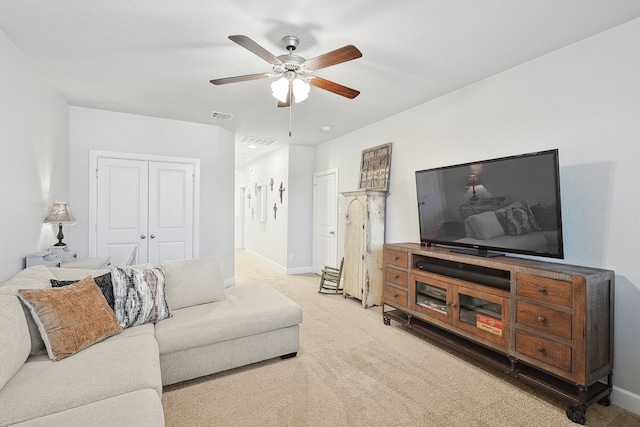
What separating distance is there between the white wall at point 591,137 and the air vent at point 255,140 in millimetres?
3614

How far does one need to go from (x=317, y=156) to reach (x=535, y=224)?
14.1 feet

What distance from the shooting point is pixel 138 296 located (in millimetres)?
2363

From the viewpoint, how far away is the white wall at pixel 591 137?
6.97 feet

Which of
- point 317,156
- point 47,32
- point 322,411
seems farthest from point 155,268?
point 317,156

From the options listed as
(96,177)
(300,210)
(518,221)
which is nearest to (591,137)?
(518,221)

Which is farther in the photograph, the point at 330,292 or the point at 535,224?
the point at 330,292

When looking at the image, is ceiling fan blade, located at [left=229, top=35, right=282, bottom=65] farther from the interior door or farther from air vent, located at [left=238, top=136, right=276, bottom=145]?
air vent, located at [left=238, top=136, right=276, bottom=145]

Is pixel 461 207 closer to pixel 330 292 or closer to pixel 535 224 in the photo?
pixel 535 224

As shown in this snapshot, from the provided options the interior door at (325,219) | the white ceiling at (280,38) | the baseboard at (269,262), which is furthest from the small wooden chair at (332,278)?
the white ceiling at (280,38)

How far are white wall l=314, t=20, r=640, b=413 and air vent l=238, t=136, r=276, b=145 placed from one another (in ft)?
11.9

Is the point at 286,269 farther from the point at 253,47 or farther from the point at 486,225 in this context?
the point at 253,47

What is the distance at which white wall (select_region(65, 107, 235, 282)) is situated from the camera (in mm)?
4070

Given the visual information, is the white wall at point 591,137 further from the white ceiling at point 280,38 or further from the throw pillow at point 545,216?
the throw pillow at point 545,216

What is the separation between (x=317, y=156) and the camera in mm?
6145
